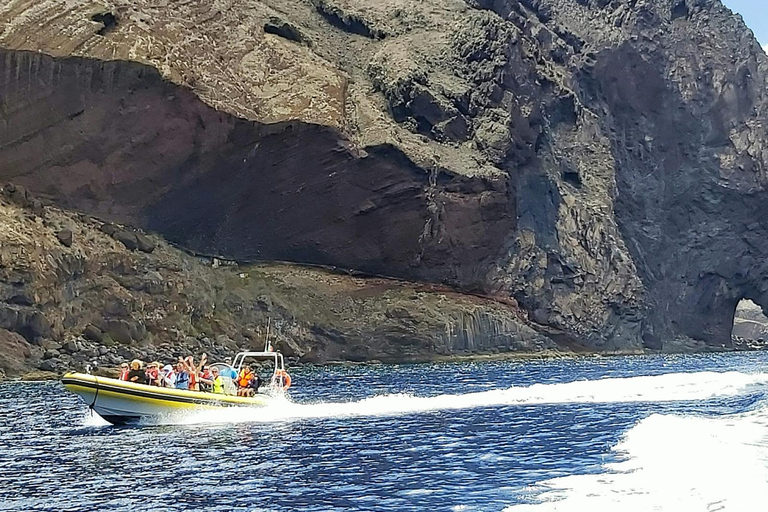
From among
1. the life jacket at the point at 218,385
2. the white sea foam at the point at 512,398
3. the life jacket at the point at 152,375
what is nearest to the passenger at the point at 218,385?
the life jacket at the point at 218,385

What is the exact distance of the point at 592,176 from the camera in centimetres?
14350

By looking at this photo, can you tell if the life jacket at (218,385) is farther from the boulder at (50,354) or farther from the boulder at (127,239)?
the boulder at (127,239)

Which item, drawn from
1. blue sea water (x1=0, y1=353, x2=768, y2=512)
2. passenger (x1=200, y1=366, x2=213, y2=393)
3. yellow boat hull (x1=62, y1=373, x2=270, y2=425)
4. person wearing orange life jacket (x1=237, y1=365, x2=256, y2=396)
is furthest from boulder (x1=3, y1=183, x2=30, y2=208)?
yellow boat hull (x1=62, y1=373, x2=270, y2=425)

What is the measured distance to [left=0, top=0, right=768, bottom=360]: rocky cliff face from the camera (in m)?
103

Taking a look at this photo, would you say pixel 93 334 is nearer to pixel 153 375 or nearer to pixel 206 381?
pixel 206 381

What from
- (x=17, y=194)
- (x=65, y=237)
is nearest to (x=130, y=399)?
(x=65, y=237)

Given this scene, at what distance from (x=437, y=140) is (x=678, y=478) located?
102 m

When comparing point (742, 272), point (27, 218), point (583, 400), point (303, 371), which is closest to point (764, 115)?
point (742, 272)

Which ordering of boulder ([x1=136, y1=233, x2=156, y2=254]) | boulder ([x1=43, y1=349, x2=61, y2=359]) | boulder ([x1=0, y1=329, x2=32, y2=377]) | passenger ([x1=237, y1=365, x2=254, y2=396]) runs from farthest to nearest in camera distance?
1. boulder ([x1=136, y1=233, x2=156, y2=254])
2. boulder ([x1=43, y1=349, x2=61, y2=359])
3. boulder ([x1=0, y1=329, x2=32, y2=377])
4. passenger ([x1=237, y1=365, x2=254, y2=396])

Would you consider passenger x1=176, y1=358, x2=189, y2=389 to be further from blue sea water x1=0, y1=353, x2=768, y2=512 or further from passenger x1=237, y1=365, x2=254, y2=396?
passenger x1=237, y1=365, x2=254, y2=396

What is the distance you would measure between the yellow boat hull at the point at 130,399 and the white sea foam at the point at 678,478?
18.1 m

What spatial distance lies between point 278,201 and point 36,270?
105 ft

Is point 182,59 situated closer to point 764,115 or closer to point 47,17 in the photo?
point 47,17

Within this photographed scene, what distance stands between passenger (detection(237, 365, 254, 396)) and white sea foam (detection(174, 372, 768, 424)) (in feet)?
3.12
